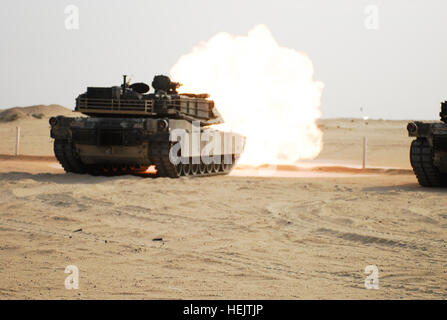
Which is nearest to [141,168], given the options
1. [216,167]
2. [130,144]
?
[216,167]

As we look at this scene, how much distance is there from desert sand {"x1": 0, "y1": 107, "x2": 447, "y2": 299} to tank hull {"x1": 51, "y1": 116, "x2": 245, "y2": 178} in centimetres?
171

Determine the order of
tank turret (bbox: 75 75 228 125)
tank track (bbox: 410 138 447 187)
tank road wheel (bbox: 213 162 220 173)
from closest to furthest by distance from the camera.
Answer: tank track (bbox: 410 138 447 187) < tank turret (bbox: 75 75 228 125) < tank road wheel (bbox: 213 162 220 173)

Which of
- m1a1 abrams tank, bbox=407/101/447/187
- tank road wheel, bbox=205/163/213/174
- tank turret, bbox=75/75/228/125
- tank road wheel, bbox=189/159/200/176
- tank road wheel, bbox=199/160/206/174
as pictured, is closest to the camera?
m1a1 abrams tank, bbox=407/101/447/187

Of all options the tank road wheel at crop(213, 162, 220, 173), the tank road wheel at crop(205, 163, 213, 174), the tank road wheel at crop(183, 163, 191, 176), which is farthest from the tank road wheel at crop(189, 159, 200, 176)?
the tank road wheel at crop(213, 162, 220, 173)

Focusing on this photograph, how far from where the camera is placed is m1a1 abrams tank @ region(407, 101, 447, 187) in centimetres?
1623

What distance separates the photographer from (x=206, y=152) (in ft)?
64.5

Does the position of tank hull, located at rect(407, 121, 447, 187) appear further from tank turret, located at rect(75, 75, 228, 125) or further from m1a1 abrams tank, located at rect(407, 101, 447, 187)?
tank turret, located at rect(75, 75, 228, 125)

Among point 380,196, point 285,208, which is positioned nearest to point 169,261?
point 285,208

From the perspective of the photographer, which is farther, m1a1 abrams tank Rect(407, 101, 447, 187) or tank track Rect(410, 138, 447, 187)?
tank track Rect(410, 138, 447, 187)

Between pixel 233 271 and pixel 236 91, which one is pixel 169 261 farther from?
pixel 236 91

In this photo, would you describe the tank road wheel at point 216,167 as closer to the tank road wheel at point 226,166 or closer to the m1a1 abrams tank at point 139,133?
the m1a1 abrams tank at point 139,133

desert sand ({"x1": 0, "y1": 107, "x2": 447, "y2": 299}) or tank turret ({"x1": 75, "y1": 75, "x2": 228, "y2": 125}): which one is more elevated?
tank turret ({"x1": 75, "y1": 75, "x2": 228, "y2": 125})

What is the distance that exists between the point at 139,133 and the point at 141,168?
3.89 m

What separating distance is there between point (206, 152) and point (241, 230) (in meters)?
10.00
